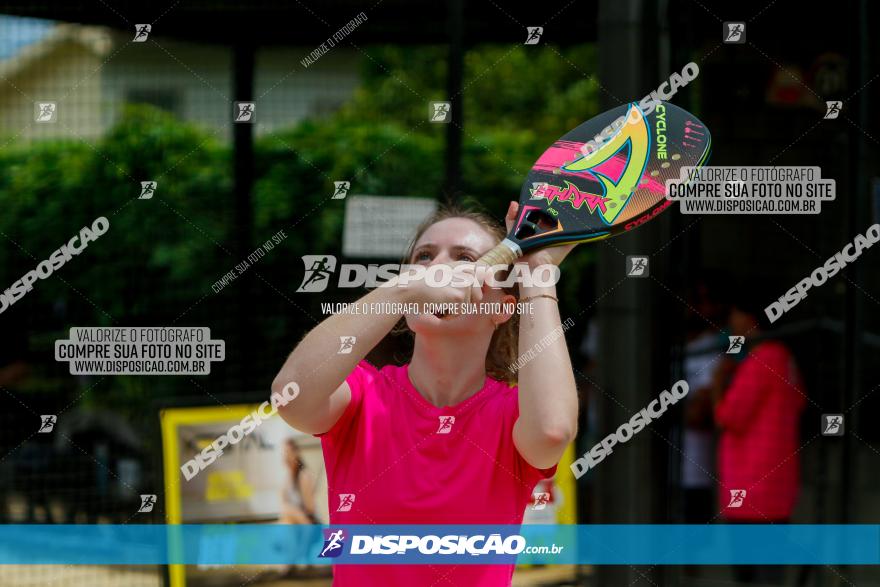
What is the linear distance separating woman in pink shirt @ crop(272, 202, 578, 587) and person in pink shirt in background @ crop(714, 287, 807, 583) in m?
2.89

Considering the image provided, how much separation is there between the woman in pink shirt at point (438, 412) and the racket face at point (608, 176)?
0.06 metres

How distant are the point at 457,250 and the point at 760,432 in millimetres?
3113

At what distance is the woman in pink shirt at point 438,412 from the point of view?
1.98 meters

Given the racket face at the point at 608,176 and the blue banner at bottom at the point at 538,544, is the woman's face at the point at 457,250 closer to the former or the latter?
the racket face at the point at 608,176

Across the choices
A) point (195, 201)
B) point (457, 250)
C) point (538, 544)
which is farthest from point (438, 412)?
point (195, 201)

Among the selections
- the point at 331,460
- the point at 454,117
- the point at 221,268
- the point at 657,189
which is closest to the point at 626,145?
the point at 657,189

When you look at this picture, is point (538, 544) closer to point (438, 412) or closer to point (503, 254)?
point (438, 412)

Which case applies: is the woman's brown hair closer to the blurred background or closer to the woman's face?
the woman's face

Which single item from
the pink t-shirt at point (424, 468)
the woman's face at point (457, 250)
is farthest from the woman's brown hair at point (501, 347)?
the pink t-shirt at point (424, 468)

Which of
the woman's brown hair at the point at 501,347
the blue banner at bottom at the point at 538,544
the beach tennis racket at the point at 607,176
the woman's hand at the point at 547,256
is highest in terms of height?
the beach tennis racket at the point at 607,176

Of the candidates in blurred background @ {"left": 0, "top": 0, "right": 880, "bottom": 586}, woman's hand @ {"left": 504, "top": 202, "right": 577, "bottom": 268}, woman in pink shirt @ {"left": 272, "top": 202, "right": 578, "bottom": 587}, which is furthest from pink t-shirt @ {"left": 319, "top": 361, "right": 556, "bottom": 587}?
blurred background @ {"left": 0, "top": 0, "right": 880, "bottom": 586}

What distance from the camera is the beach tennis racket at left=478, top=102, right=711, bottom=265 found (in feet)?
7.23

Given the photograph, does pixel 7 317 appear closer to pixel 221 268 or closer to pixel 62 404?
pixel 62 404

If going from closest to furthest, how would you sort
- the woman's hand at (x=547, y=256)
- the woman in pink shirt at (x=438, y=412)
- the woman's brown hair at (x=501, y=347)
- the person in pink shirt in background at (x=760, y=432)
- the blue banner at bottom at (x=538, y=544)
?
the woman in pink shirt at (x=438, y=412) → the woman's hand at (x=547, y=256) → the woman's brown hair at (x=501, y=347) → the blue banner at bottom at (x=538, y=544) → the person in pink shirt in background at (x=760, y=432)
